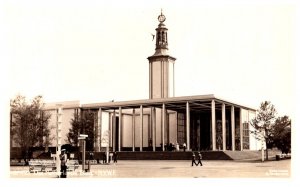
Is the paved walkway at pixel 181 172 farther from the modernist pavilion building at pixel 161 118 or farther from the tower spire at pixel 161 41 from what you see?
the tower spire at pixel 161 41

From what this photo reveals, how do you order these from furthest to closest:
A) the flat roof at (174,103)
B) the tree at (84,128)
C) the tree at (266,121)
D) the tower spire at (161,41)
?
the tower spire at (161,41), the tree at (84,128), the flat roof at (174,103), the tree at (266,121)

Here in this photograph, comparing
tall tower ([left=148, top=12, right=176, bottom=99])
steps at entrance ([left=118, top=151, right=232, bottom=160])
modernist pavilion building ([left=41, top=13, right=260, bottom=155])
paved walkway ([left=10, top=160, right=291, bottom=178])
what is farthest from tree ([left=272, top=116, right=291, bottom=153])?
tall tower ([left=148, top=12, right=176, bottom=99])

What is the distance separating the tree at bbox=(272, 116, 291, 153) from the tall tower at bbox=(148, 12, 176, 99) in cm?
1810

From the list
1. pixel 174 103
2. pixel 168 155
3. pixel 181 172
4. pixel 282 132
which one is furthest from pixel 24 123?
pixel 282 132

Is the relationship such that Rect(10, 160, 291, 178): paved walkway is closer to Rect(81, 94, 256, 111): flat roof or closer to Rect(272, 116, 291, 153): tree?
Rect(272, 116, 291, 153): tree

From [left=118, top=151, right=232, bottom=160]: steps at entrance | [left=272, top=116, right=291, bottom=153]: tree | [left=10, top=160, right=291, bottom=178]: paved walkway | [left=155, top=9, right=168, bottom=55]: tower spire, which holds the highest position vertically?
[left=155, top=9, right=168, bottom=55]: tower spire

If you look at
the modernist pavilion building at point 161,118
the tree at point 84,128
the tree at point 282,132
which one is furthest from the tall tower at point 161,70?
the tree at point 282,132

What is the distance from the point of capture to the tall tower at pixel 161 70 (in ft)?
183

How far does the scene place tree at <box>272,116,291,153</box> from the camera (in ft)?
128

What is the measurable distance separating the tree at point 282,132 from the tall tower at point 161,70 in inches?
713

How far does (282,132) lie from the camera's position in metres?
39.5

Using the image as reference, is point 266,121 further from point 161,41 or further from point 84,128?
point 161,41
